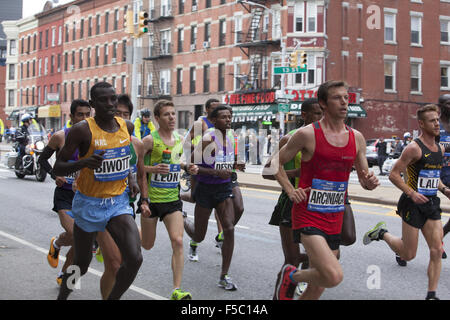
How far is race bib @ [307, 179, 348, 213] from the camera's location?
4672mm

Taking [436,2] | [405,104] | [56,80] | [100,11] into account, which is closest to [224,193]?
[405,104]

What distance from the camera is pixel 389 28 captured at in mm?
41375

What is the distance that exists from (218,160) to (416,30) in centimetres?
3871

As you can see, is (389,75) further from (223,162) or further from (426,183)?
(426,183)

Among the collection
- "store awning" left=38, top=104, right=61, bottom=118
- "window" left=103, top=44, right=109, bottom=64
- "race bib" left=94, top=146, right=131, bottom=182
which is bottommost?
"race bib" left=94, top=146, right=131, bottom=182

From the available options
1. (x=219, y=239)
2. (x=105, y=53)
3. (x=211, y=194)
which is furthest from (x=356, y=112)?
(x=211, y=194)

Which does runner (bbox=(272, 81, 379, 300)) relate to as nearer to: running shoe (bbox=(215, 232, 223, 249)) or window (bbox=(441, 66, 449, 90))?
running shoe (bbox=(215, 232, 223, 249))

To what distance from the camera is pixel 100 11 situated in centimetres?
5769

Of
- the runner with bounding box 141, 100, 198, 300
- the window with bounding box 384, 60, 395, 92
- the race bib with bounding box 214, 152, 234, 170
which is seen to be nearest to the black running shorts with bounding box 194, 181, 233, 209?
the race bib with bounding box 214, 152, 234, 170

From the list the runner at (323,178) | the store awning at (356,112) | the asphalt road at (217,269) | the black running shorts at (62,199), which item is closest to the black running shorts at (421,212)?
Answer: the asphalt road at (217,269)

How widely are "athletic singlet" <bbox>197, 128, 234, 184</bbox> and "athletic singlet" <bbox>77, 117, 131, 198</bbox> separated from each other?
2.04 metres

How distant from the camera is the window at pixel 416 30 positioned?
42.1 meters

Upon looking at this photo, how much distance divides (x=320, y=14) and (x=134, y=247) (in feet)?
120
